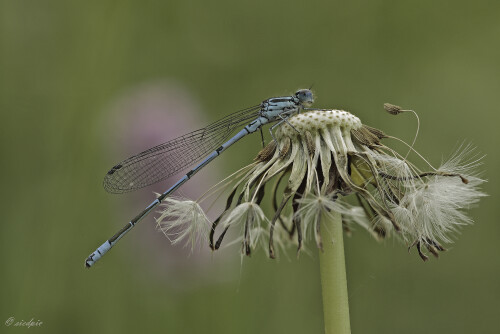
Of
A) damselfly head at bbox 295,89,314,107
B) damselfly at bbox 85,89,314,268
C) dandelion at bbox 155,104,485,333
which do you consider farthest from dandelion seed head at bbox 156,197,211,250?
damselfly head at bbox 295,89,314,107

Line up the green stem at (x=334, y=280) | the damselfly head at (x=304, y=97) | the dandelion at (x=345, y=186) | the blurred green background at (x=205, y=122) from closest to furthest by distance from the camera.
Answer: the green stem at (x=334, y=280)
the dandelion at (x=345, y=186)
the damselfly head at (x=304, y=97)
the blurred green background at (x=205, y=122)

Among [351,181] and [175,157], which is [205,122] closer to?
[175,157]

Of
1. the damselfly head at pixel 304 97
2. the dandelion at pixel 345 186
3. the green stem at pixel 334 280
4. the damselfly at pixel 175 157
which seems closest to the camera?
the green stem at pixel 334 280

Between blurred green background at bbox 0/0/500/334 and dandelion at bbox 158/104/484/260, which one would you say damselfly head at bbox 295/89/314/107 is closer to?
dandelion at bbox 158/104/484/260

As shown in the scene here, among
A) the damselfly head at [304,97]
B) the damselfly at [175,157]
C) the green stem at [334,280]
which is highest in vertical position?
Result: the damselfly head at [304,97]

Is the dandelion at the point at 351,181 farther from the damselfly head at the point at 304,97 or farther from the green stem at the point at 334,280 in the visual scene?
the damselfly head at the point at 304,97

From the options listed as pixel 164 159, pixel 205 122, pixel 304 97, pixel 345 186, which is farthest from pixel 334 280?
pixel 205 122

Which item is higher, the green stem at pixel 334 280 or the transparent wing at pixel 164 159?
the transparent wing at pixel 164 159

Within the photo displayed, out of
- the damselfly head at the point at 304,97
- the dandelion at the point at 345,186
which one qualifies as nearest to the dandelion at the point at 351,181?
the dandelion at the point at 345,186
